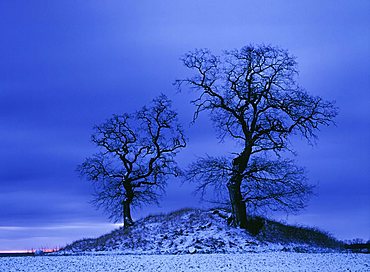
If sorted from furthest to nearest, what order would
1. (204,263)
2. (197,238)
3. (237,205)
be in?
(237,205) < (197,238) < (204,263)

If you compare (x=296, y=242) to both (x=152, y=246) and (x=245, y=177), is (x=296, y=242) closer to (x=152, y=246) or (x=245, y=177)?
(x=245, y=177)

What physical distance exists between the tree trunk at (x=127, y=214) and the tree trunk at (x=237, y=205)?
1088 cm

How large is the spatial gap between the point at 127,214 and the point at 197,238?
13079 mm

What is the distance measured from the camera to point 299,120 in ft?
132

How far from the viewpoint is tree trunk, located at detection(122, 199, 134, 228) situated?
4634 centimetres

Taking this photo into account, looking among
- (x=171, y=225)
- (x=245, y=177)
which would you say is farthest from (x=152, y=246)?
(x=245, y=177)

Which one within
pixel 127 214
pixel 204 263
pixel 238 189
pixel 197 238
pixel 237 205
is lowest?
pixel 204 263

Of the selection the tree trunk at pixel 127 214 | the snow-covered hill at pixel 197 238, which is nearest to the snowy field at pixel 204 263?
the snow-covered hill at pixel 197 238

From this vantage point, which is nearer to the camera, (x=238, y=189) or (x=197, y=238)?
(x=197, y=238)

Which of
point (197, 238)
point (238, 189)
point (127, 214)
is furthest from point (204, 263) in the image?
point (127, 214)

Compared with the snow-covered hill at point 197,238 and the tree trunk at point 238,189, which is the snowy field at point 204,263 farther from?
the tree trunk at point 238,189

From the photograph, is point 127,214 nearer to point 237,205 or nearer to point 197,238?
point 237,205

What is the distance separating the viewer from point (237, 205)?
130 feet

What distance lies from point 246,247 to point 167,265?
33.5 ft
